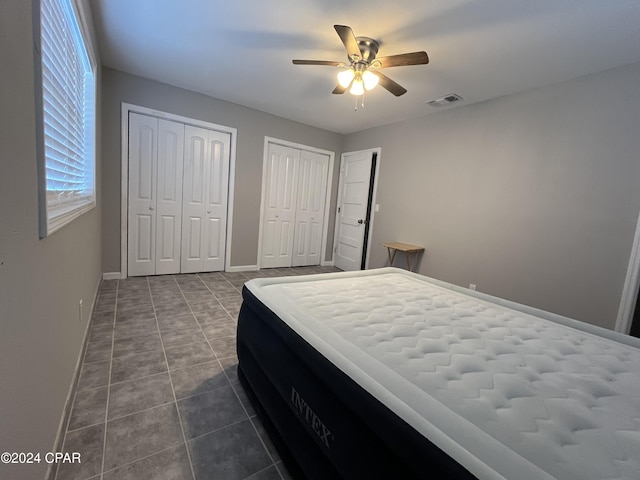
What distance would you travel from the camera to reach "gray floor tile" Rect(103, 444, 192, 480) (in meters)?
1.10

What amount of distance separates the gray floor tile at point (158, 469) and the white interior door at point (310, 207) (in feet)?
12.5

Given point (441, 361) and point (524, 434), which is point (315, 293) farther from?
point (524, 434)

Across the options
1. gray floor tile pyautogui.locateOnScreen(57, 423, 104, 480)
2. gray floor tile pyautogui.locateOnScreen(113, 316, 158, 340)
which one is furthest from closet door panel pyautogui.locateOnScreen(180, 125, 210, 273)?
gray floor tile pyautogui.locateOnScreen(57, 423, 104, 480)

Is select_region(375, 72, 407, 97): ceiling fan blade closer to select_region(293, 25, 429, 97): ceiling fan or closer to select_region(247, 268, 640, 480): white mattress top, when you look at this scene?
select_region(293, 25, 429, 97): ceiling fan

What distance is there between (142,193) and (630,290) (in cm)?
509

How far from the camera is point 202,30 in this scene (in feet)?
7.44

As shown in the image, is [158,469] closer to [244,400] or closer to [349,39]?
[244,400]

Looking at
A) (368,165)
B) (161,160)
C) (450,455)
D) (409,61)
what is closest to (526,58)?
(409,61)

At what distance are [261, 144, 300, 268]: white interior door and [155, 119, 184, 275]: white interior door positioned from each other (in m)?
1.28

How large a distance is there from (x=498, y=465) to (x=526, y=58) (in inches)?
116

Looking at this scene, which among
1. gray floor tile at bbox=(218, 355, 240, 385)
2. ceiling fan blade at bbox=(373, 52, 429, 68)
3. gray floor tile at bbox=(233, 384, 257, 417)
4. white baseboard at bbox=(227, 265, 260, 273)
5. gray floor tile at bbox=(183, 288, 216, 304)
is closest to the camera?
gray floor tile at bbox=(233, 384, 257, 417)

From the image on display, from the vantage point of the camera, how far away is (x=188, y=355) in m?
1.98

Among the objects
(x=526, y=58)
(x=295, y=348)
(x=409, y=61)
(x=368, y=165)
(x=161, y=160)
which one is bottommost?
(x=295, y=348)

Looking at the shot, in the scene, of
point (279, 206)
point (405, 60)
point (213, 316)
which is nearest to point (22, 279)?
point (213, 316)
